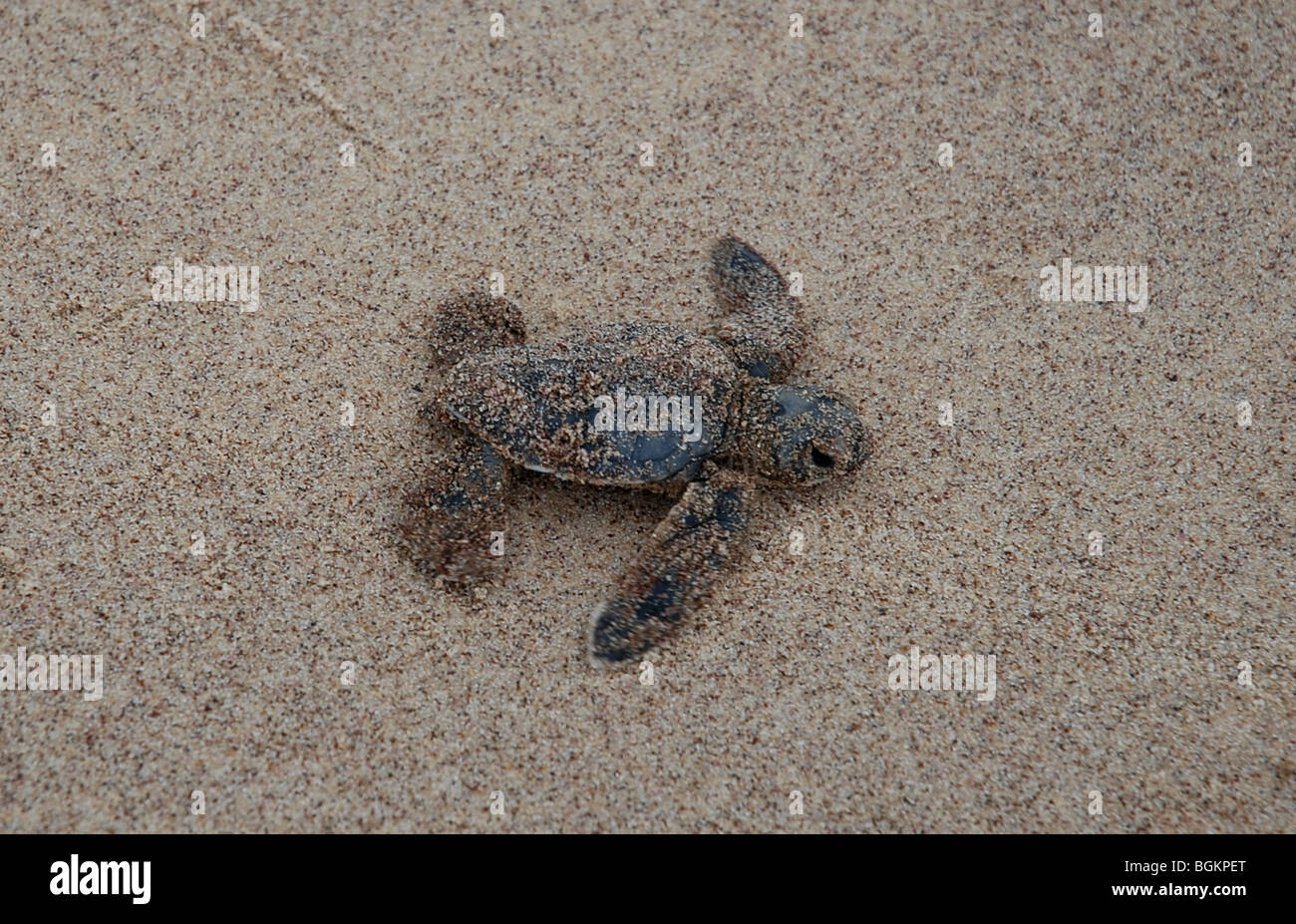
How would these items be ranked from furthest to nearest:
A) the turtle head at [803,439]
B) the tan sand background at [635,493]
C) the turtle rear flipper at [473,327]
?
the turtle rear flipper at [473,327] → the turtle head at [803,439] → the tan sand background at [635,493]

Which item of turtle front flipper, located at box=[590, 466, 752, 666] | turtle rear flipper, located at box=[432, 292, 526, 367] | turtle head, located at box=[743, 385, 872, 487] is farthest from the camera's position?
turtle rear flipper, located at box=[432, 292, 526, 367]

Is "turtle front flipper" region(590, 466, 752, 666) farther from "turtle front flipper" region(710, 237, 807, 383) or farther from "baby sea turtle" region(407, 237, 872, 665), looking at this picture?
"turtle front flipper" region(710, 237, 807, 383)

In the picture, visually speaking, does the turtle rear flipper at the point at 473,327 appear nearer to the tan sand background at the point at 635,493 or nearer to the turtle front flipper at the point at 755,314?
the tan sand background at the point at 635,493

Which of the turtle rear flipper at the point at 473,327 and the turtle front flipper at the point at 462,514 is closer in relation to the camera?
the turtle front flipper at the point at 462,514

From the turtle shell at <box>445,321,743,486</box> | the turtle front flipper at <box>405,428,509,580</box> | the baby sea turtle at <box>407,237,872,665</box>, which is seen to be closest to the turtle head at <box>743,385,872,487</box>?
the baby sea turtle at <box>407,237,872,665</box>

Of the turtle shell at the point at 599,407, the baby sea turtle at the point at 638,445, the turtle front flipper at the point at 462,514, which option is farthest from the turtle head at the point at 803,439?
the turtle front flipper at the point at 462,514

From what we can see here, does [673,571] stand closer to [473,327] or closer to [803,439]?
[803,439]

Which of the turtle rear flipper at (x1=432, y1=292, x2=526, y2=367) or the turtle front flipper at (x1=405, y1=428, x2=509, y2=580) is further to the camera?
the turtle rear flipper at (x1=432, y1=292, x2=526, y2=367)

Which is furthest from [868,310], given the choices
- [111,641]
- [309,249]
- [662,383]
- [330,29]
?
[111,641]
